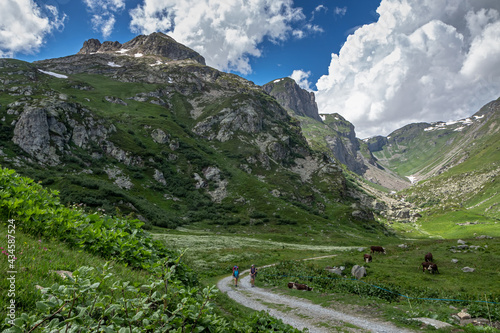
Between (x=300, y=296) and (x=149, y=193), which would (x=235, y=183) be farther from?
(x=300, y=296)

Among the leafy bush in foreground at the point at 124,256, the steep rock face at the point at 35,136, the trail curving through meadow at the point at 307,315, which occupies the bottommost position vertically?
the trail curving through meadow at the point at 307,315

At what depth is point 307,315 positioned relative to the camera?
720 inches

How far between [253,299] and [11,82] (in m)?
270

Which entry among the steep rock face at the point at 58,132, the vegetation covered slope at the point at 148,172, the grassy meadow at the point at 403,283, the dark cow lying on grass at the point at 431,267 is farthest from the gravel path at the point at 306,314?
the steep rock face at the point at 58,132

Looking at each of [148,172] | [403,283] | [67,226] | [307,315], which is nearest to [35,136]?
[148,172]

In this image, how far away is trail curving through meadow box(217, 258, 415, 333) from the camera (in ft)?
49.5

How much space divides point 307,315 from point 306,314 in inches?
13.1

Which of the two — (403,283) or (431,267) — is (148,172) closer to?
(431,267)

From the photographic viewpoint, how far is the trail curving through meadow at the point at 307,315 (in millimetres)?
15086

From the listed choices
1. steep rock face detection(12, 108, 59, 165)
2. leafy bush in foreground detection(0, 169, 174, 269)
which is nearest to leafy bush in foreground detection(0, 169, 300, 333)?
leafy bush in foreground detection(0, 169, 174, 269)

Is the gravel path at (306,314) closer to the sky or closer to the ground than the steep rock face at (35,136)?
closer to the ground

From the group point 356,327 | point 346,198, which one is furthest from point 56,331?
point 346,198

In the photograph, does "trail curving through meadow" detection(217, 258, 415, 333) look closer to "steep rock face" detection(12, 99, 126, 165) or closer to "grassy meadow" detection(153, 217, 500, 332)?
"grassy meadow" detection(153, 217, 500, 332)

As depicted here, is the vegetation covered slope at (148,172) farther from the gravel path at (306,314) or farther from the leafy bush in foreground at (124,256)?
the leafy bush in foreground at (124,256)
